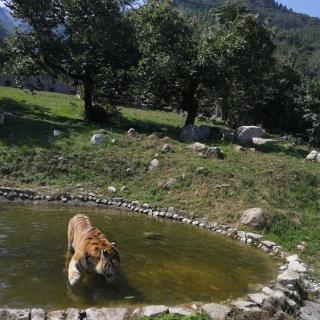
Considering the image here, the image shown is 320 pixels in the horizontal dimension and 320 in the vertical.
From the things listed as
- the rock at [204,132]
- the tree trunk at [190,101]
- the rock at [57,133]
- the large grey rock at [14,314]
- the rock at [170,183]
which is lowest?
the large grey rock at [14,314]

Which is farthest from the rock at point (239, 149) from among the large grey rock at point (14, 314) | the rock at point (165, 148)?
the large grey rock at point (14, 314)

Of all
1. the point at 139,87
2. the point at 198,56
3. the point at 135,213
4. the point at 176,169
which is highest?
the point at 198,56

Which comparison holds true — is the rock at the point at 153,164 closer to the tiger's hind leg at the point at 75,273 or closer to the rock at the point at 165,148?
the rock at the point at 165,148

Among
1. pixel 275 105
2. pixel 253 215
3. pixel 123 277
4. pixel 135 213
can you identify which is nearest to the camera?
pixel 123 277

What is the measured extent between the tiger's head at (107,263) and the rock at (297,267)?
252 inches

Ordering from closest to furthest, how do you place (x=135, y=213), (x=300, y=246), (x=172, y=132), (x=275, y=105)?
(x=300, y=246), (x=135, y=213), (x=172, y=132), (x=275, y=105)

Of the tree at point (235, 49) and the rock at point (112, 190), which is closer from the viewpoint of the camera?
the rock at point (112, 190)

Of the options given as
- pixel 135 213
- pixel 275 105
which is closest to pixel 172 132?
pixel 135 213

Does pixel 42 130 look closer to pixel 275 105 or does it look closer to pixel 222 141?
pixel 222 141

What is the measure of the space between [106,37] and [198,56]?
6.17 metres

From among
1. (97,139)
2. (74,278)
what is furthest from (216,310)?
(97,139)

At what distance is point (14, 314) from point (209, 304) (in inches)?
170

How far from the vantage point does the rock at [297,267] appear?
15.9m

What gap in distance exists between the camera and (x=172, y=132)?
33344mm
